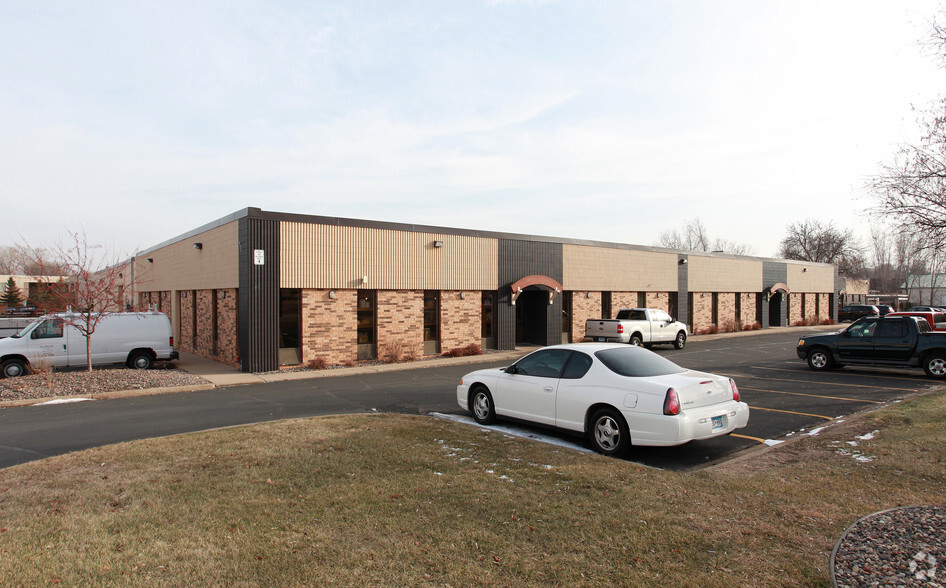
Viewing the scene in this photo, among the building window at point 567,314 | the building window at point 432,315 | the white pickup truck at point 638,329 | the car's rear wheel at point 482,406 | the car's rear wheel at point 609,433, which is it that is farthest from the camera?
the building window at point 567,314

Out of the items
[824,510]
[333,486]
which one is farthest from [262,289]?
[824,510]

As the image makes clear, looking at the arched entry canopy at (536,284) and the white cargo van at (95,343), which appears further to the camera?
the arched entry canopy at (536,284)

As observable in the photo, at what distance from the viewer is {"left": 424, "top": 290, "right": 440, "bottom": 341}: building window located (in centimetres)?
2150

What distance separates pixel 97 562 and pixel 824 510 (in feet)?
19.3

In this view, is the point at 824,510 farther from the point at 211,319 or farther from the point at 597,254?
the point at 597,254

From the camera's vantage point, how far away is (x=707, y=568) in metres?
3.82

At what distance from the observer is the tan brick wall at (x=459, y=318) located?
71.5ft

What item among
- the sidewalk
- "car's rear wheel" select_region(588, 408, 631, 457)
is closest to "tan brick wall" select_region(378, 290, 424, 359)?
the sidewalk

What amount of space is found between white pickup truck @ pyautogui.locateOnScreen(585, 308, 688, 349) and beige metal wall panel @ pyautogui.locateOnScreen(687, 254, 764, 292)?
919 centimetres

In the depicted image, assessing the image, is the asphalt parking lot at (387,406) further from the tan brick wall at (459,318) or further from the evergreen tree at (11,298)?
the evergreen tree at (11,298)

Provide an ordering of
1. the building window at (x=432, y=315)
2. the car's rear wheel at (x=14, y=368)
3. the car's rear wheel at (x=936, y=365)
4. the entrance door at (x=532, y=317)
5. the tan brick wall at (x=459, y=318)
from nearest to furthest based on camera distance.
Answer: the car's rear wheel at (x=936, y=365) < the car's rear wheel at (x=14, y=368) < the building window at (x=432, y=315) < the tan brick wall at (x=459, y=318) < the entrance door at (x=532, y=317)

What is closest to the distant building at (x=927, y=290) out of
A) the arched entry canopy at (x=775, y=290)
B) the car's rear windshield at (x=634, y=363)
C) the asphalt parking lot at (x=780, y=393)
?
the arched entry canopy at (x=775, y=290)

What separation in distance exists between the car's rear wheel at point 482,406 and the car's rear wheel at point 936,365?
12974 millimetres

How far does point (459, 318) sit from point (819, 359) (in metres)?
12.3
